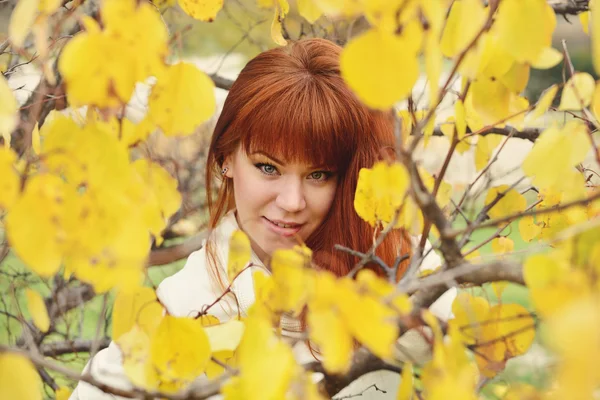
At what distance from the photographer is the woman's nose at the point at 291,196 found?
1.05 meters

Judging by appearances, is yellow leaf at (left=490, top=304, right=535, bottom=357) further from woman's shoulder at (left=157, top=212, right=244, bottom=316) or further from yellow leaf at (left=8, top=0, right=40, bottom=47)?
woman's shoulder at (left=157, top=212, right=244, bottom=316)

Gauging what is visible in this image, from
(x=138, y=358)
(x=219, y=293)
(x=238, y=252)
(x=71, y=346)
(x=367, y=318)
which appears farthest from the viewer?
(x=71, y=346)

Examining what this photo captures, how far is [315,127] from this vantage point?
106 cm

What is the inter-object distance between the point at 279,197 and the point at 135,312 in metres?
0.47

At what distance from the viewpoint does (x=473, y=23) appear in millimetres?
505

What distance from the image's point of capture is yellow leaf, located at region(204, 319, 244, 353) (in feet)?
1.99

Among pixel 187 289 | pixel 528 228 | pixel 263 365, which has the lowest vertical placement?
pixel 187 289

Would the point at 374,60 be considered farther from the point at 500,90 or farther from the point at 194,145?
the point at 194,145

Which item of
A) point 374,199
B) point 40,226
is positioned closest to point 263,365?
point 40,226

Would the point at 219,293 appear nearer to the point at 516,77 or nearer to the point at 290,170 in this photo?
the point at 290,170

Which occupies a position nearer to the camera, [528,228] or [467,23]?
[467,23]

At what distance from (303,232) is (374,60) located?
76 centimetres

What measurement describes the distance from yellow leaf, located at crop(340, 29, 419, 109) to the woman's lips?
724 mm

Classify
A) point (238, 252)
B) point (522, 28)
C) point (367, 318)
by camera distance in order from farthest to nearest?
point (238, 252)
point (522, 28)
point (367, 318)
